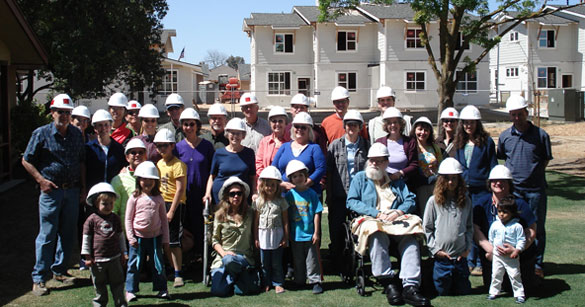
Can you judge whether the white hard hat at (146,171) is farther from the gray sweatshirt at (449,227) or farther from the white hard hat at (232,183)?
the gray sweatshirt at (449,227)

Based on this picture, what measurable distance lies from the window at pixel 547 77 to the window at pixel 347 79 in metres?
13.4

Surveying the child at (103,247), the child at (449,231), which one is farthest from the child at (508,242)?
the child at (103,247)

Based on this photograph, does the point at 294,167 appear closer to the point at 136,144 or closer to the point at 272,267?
the point at 272,267

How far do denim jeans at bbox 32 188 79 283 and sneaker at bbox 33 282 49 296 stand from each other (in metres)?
0.04

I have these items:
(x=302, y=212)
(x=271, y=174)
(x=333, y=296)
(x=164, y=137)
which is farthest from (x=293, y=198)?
(x=164, y=137)

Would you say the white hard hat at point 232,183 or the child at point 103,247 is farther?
the white hard hat at point 232,183

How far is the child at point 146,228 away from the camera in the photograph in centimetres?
544

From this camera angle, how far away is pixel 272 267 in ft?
19.4

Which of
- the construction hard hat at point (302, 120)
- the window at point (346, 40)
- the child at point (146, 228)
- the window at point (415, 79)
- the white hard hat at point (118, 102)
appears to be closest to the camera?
the child at point (146, 228)

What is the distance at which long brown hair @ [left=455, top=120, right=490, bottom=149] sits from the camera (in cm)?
619

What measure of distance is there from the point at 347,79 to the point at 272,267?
32814mm

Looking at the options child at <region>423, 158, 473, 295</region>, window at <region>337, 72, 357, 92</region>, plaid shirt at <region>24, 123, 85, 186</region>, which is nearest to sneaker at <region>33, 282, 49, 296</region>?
plaid shirt at <region>24, 123, 85, 186</region>

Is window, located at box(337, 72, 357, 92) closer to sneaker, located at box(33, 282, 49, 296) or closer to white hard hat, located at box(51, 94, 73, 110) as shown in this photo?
white hard hat, located at box(51, 94, 73, 110)

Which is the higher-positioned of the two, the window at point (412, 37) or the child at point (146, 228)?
the window at point (412, 37)
